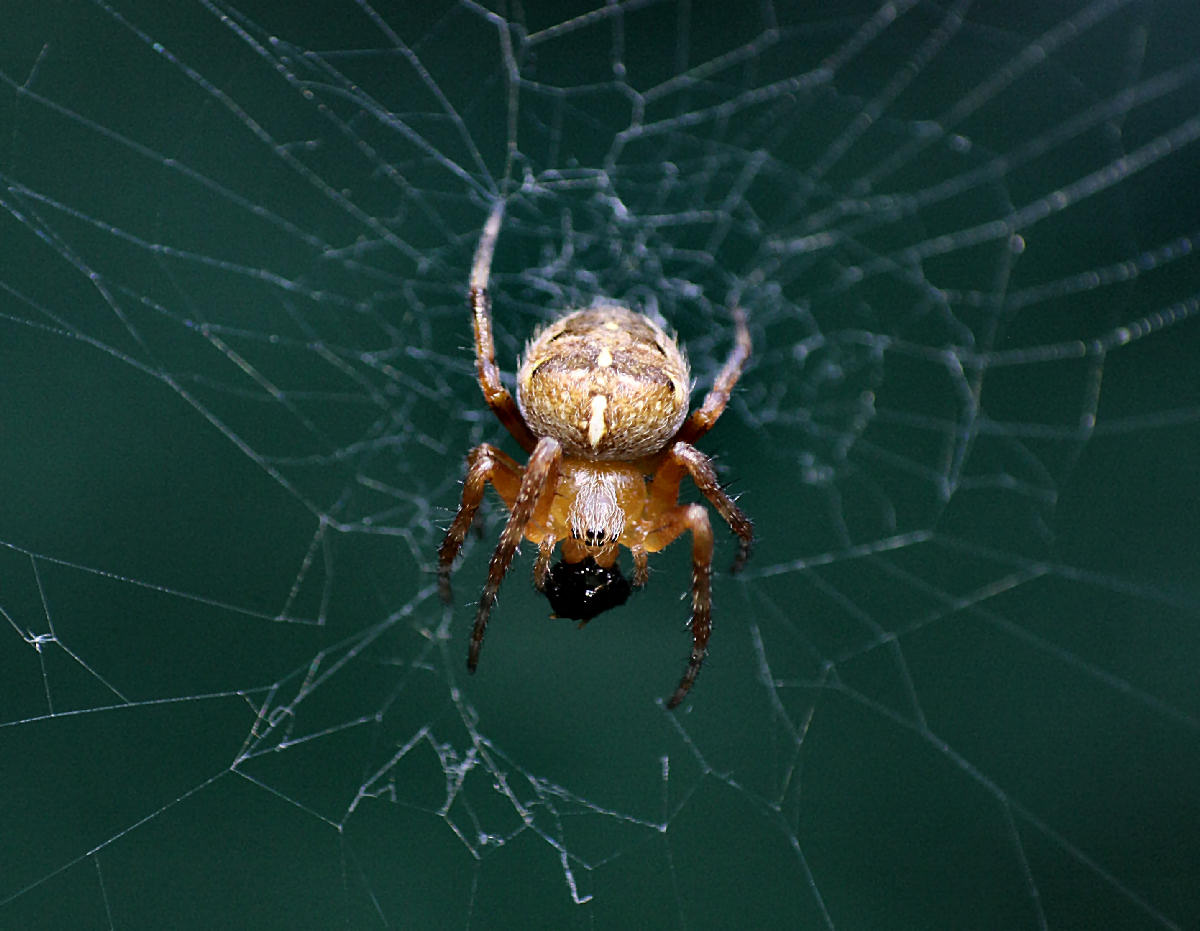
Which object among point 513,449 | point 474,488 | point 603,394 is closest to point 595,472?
point 603,394

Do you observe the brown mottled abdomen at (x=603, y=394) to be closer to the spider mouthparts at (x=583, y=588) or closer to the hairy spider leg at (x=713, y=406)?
the hairy spider leg at (x=713, y=406)

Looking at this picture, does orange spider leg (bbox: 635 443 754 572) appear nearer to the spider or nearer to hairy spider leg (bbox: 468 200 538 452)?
the spider

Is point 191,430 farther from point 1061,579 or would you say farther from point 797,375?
point 1061,579

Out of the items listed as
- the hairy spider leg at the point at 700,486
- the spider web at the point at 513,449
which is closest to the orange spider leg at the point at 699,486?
the hairy spider leg at the point at 700,486

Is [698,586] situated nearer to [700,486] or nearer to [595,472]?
[700,486]

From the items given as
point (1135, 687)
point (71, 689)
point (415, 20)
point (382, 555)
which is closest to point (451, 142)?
point (415, 20)

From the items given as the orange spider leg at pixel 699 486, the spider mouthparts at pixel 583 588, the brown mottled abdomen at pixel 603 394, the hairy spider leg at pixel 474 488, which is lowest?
the spider mouthparts at pixel 583 588

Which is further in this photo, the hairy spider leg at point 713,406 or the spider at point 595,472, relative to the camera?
the hairy spider leg at point 713,406
